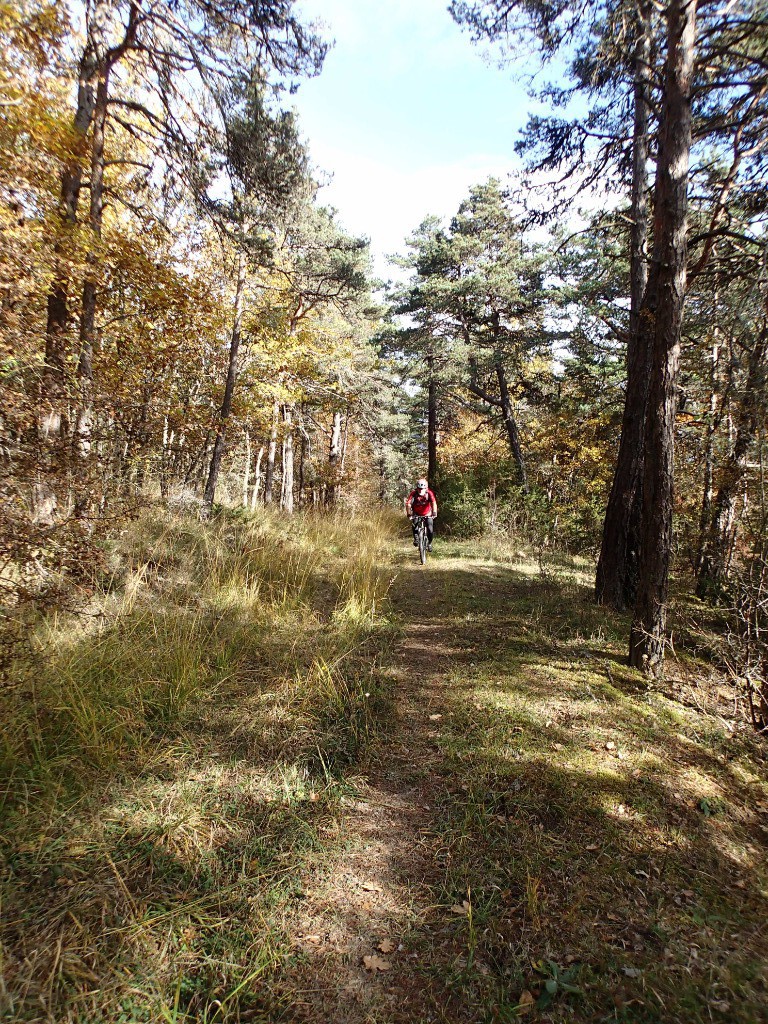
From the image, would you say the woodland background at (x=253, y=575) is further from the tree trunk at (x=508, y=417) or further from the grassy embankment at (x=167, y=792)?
the tree trunk at (x=508, y=417)

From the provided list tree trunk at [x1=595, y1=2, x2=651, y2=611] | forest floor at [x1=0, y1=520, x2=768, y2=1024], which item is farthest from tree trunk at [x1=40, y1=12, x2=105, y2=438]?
tree trunk at [x1=595, y1=2, x2=651, y2=611]

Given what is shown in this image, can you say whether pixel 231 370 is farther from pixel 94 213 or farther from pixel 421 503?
pixel 421 503

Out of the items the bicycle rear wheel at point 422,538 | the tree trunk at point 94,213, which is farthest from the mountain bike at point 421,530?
the tree trunk at point 94,213

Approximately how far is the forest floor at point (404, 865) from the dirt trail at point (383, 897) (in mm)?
10

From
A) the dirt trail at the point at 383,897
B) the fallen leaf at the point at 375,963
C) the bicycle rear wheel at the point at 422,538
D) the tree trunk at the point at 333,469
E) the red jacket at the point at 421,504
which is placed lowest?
the fallen leaf at the point at 375,963

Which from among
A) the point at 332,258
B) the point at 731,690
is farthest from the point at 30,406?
the point at 332,258

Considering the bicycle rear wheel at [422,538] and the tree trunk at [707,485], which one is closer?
the tree trunk at [707,485]

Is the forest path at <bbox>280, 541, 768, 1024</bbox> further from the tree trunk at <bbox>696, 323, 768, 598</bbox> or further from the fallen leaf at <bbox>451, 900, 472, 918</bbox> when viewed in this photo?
the tree trunk at <bbox>696, 323, 768, 598</bbox>

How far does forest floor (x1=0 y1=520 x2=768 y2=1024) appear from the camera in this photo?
5.64 feet

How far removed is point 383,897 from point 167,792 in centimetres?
129

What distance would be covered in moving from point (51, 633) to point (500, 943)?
3.38 metres

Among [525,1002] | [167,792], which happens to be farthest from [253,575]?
[525,1002]

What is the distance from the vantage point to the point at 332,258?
1462 centimetres

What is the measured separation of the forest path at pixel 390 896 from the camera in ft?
5.77
